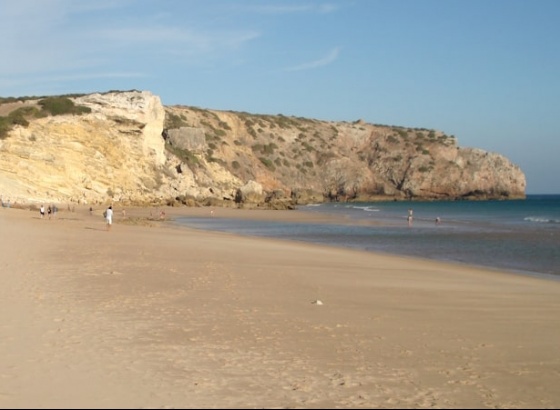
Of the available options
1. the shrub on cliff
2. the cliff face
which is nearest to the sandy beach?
the cliff face

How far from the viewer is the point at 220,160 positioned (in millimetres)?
79188

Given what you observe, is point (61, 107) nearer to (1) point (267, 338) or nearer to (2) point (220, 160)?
(2) point (220, 160)

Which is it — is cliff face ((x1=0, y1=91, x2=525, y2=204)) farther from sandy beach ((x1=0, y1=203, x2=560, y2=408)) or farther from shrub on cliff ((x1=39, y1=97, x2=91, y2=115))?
sandy beach ((x1=0, y1=203, x2=560, y2=408))

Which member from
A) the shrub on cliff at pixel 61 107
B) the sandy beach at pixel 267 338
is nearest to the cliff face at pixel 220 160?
the shrub on cliff at pixel 61 107

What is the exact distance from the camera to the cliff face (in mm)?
46719

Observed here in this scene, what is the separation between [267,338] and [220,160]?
72918mm

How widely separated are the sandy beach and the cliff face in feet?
111

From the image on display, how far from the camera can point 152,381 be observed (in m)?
5.29

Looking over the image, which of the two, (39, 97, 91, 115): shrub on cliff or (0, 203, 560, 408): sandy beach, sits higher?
(39, 97, 91, 115): shrub on cliff

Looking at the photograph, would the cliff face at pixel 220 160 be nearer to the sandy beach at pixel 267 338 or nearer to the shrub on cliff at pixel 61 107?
the shrub on cliff at pixel 61 107

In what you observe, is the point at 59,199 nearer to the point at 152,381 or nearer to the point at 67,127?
the point at 67,127

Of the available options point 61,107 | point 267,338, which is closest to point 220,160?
point 61,107

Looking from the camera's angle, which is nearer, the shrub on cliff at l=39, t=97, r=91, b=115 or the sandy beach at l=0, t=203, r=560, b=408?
the sandy beach at l=0, t=203, r=560, b=408

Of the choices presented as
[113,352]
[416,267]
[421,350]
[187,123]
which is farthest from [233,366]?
[187,123]
